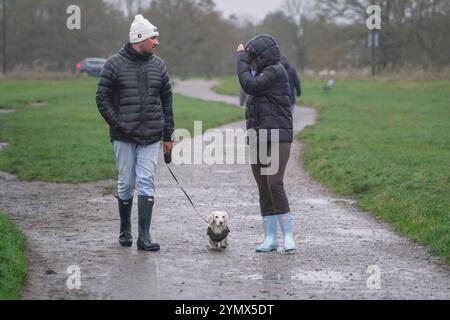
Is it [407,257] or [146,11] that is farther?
[146,11]

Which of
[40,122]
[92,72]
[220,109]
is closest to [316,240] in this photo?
[40,122]

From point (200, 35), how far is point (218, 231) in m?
70.6

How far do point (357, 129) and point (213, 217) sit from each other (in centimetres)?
1445

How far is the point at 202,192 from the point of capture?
12617 mm

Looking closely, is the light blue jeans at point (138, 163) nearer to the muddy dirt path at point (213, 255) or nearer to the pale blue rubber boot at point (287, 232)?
the muddy dirt path at point (213, 255)

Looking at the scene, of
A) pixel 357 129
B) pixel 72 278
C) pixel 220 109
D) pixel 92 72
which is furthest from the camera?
pixel 92 72

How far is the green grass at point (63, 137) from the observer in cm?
1445

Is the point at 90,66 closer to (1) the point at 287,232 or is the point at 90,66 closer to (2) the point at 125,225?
(2) the point at 125,225

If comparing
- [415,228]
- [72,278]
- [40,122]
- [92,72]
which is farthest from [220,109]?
[92,72]

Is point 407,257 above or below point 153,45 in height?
below

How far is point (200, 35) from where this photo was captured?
77812mm

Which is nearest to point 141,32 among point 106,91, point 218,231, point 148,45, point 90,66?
point 148,45
